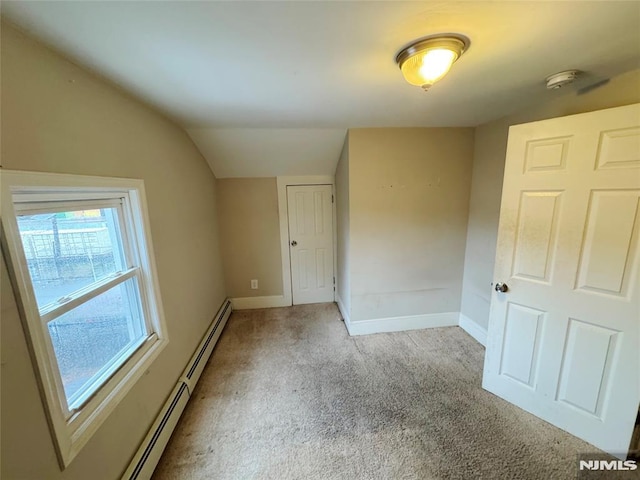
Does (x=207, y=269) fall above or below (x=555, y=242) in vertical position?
below

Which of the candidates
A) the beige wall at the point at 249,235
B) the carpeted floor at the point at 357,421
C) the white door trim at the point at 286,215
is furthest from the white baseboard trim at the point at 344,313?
the beige wall at the point at 249,235

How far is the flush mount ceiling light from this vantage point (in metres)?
1.01

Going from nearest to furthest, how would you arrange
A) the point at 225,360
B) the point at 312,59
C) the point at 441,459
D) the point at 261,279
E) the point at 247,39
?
the point at 247,39 → the point at 312,59 → the point at 441,459 → the point at 225,360 → the point at 261,279

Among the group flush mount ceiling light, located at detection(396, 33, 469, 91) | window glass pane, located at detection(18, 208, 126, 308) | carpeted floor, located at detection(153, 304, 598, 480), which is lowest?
carpeted floor, located at detection(153, 304, 598, 480)

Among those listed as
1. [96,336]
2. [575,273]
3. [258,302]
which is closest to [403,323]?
[575,273]

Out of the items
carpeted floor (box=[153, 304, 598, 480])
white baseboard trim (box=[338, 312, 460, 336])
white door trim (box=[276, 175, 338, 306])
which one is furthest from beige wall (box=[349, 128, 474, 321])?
white door trim (box=[276, 175, 338, 306])

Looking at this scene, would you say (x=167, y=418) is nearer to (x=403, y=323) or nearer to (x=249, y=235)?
(x=249, y=235)

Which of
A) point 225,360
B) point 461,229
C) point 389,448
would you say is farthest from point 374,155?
point 225,360

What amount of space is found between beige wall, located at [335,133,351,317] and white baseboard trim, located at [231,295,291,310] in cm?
84

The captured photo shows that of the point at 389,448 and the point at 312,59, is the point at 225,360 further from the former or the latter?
the point at 312,59

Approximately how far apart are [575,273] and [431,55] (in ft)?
4.84

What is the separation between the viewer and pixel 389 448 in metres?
1.51

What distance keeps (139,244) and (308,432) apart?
1.63 m

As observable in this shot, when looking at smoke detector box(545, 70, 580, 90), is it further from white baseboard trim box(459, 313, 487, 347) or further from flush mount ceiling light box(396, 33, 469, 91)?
white baseboard trim box(459, 313, 487, 347)
